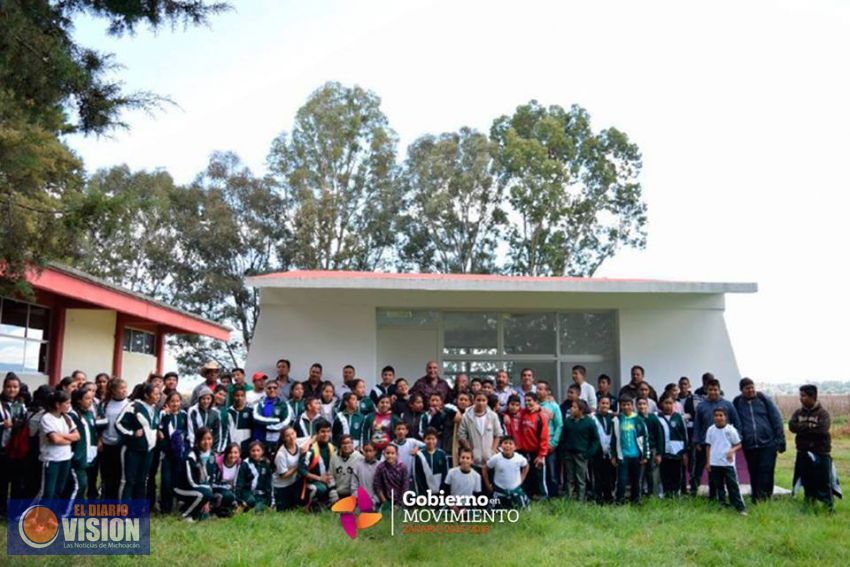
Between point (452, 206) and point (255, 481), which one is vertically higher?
point (452, 206)

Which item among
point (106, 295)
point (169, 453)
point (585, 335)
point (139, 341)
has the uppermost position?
point (106, 295)

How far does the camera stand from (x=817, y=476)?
7738mm

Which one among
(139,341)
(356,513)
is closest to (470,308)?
(356,513)

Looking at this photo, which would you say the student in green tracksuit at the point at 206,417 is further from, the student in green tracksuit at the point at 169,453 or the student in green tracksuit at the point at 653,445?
the student in green tracksuit at the point at 653,445

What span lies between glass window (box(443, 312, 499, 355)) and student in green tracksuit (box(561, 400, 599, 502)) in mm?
2260

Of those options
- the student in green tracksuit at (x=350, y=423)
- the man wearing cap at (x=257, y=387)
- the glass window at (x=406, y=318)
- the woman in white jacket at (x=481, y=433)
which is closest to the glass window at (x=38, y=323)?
the man wearing cap at (x=257, y=387)

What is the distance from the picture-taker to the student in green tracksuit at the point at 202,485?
7.02m

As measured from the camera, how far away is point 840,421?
76.9 feet

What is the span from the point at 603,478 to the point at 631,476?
0.32 metres

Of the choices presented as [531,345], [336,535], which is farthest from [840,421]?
[336,535]

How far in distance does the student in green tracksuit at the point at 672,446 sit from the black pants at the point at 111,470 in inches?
219

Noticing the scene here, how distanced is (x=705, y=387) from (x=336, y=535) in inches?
177

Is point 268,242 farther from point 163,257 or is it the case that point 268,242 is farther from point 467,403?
point 467,403

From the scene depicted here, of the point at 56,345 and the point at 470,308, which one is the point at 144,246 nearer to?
the point at 56,345
